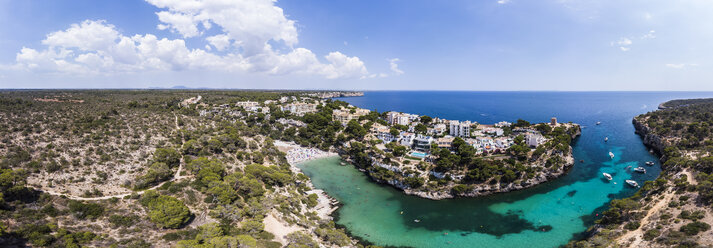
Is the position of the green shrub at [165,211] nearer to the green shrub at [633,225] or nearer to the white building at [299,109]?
the green shrub at [633,225]

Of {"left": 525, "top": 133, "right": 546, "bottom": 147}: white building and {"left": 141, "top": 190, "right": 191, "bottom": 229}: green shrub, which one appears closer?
{"left": 141, "top": 190, "right": 191, "bottom": 229}: green shrub

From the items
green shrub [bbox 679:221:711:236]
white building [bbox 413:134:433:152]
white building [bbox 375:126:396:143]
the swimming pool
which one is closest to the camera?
green shrub [bbox 679:221:711:236]

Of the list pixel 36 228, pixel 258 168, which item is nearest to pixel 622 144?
pixel 258 168

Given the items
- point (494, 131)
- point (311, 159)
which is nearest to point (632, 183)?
point (494, 131)

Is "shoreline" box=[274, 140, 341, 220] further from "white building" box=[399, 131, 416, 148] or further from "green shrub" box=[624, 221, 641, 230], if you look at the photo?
"green shrub" box=[624, 221, 641, 230]

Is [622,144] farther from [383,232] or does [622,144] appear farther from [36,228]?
[36,228]

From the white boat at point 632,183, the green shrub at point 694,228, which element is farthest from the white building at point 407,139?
the green shrub at point 694,228

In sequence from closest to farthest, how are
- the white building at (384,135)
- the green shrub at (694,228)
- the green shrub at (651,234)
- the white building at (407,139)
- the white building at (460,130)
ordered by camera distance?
the green shrub at (694,228) < the green shrub at (651,234) < the white building at (407,139) < the white building at (384,135) < the white building at (460,130)

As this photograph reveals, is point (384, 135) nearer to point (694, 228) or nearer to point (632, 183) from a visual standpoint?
point (632, 183)

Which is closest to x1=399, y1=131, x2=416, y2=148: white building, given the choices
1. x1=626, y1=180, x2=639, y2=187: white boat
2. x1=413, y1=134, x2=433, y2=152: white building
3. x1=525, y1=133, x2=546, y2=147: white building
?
x1=413, y1=134, x2=433, y2=152: white building
